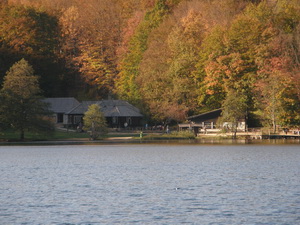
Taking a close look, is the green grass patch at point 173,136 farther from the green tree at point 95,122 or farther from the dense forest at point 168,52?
the green tree at point 95,122

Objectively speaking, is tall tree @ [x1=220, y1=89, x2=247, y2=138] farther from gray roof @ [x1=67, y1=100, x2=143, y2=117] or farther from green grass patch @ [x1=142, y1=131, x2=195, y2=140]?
gray roof @ [x1=67, y1=100, x2=143, y2=117]

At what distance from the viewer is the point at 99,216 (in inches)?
939

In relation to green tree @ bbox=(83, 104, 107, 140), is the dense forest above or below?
above

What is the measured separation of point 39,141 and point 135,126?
22419 millimetres

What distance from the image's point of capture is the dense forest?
8362 centimetres

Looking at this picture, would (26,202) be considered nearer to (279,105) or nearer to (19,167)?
(19,167)

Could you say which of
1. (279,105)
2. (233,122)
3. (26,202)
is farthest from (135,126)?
(26,202)

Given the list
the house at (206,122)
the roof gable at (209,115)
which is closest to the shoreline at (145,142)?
the house at (206,122)

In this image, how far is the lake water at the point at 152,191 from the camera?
77.0 feet

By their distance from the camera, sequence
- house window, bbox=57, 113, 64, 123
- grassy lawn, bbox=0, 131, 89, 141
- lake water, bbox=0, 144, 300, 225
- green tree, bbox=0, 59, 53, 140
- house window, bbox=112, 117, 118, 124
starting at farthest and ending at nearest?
1. house window, bbox=57, 113, 64, 123
2. house window, bbox=112, 117, 118, 124
3. grassy lawn, bbox=0, 131, 89, 141
4. green tree, bbox=0, 59, 53, 140
5. lake water, bbox=0, 144, 300, 225

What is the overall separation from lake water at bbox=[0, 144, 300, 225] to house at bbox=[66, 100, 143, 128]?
149 ft

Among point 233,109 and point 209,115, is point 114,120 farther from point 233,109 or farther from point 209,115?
point 233,109

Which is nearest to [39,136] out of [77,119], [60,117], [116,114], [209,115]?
[116,114]

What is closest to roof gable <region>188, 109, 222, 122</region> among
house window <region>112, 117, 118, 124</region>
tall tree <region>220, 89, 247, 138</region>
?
tall tree <region>220, 89, 247, 138</region>
